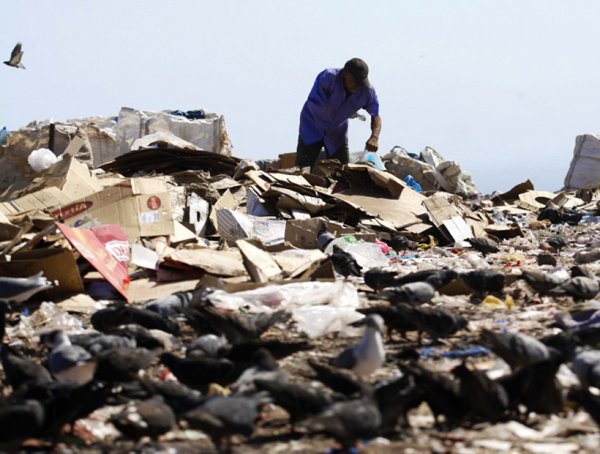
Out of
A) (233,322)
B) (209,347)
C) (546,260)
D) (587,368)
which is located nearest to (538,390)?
(587,368)

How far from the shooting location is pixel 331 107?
1055 cm

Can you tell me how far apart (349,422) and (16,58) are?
27.1 feet

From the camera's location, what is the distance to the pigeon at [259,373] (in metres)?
3.43

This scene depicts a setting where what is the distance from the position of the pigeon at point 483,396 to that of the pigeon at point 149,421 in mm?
1099

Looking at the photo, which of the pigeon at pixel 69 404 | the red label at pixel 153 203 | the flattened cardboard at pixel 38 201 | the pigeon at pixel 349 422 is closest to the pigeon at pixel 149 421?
the pigeon at pixel 69 404

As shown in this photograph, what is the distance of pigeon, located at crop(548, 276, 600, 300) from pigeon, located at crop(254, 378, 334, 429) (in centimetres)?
266

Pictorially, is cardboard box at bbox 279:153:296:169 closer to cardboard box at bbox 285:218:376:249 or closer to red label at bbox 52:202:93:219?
cardboard box at bbox 285:218:376:249

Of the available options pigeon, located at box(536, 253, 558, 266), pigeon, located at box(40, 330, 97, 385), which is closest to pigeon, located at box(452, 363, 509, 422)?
pigeon, located at box(40, 330, 97, 385)

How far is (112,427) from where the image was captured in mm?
Answer: 3516

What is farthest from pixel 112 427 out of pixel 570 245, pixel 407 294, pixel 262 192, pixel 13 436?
pixel 570 245

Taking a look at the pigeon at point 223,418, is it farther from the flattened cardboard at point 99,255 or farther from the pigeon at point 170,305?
the flattened cardboard at point 99,255

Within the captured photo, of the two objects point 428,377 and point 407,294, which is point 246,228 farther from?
point 428,377

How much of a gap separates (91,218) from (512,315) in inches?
129

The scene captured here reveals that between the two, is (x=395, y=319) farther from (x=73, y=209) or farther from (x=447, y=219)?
(x=447, y=219)
